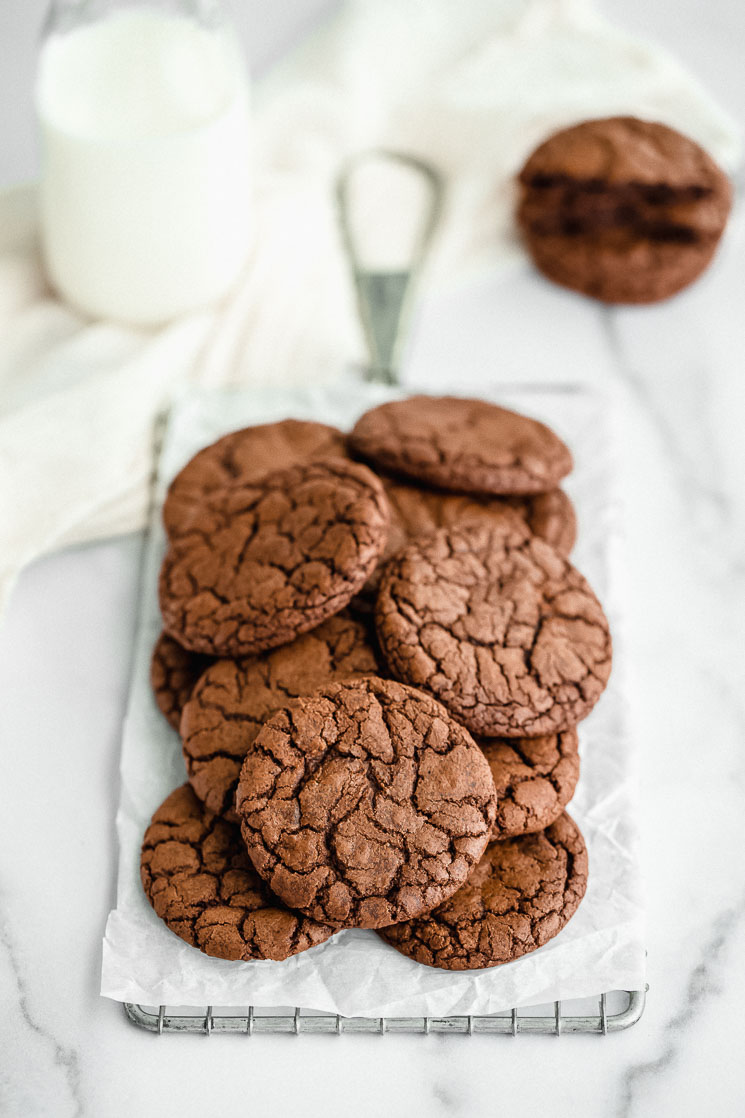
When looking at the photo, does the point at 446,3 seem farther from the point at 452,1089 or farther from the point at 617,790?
the point at 452,1089

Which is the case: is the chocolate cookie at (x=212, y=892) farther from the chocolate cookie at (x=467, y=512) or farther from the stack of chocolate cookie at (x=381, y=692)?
the chocolate cookie at (x=467, y=512)

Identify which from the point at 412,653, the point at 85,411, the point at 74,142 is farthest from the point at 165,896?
the point at 74,142

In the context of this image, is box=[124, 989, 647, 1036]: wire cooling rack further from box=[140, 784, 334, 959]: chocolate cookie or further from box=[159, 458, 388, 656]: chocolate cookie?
box=[159, 458, 388, 656]: chocolate cookie

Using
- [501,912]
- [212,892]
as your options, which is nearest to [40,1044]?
[212,892]

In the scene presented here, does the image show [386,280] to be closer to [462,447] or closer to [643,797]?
[462,447]

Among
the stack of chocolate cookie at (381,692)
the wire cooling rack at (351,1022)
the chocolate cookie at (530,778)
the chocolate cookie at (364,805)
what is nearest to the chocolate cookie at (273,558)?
the stack of chocolate cookie at (381,692)
